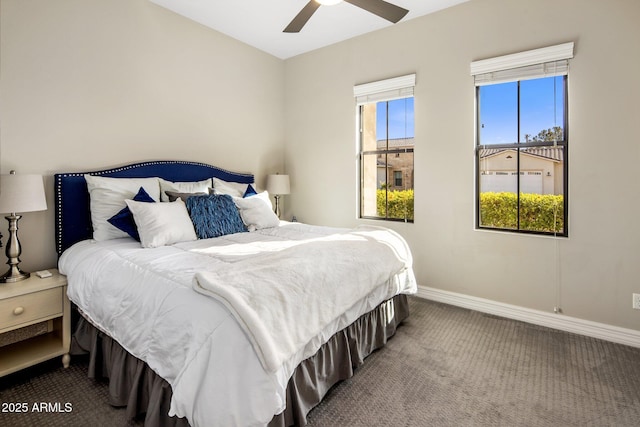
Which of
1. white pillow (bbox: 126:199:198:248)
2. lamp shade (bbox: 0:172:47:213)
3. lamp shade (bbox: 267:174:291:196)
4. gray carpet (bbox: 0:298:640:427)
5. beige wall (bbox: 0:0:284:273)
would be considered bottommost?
gray carpet (bbox: 0:298:640:427)

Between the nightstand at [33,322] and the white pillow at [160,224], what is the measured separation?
570mm

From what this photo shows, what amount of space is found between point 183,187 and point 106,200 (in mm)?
678

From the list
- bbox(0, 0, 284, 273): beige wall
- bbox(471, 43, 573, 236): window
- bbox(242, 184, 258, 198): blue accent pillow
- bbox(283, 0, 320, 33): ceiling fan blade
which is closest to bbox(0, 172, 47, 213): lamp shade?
bbox(0, 0, 284, 273): beige wall

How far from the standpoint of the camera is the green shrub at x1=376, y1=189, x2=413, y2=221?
3770mm

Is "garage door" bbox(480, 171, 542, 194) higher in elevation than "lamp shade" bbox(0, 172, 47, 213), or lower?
higher

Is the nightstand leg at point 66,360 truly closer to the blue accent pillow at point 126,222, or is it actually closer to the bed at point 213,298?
the bed at point 213,298

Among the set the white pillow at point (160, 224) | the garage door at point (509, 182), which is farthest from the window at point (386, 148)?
the white pillow at point (160, 224)

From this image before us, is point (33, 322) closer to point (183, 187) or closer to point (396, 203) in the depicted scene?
point (183, 187)

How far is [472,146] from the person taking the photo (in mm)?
3279

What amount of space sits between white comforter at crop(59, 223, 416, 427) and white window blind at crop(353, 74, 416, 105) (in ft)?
5.74

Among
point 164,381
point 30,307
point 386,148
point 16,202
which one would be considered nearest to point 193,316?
point 164,381

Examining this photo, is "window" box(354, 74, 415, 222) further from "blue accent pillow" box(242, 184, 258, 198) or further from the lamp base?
the lamp base

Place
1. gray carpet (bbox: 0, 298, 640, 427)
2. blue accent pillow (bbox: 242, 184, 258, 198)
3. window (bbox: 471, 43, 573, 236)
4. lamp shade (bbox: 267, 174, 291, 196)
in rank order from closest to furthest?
1. gray carpet (bbox: 0, 298, 640, 427)
2. window (bbox: 471, 43, 573, 236)
3. blue accent pillow (bbox: 242, 184, 258, 198)
4. lamp shade (bbox: 267, 174, 291, 196)

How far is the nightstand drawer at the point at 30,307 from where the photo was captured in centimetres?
201
